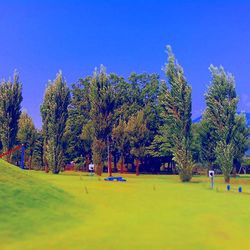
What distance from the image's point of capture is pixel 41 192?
76.8 feet

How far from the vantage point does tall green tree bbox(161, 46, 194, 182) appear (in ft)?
168

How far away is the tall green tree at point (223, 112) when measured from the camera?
52.9 meters

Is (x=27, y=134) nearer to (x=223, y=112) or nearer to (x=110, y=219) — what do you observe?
(x=223, y=112)

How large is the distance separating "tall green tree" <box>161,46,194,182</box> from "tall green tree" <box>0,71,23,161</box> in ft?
95.6

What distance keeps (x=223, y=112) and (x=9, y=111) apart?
38969mm

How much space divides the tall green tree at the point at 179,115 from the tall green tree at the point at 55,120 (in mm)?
20153

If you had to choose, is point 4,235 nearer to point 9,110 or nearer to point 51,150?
point 51,150

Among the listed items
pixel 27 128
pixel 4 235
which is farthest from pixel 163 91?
pixel 4 235

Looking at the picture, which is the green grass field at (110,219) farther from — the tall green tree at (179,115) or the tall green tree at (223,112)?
the tall green tree at (223,112)

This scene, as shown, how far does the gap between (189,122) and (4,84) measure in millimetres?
37143

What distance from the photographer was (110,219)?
19.8m

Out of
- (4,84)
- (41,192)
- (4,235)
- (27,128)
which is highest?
(4,84)

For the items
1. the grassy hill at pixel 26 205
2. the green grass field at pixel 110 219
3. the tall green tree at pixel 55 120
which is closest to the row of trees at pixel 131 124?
the tall green tree at pixel 55 120

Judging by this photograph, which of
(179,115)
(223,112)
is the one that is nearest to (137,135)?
(179,115)
